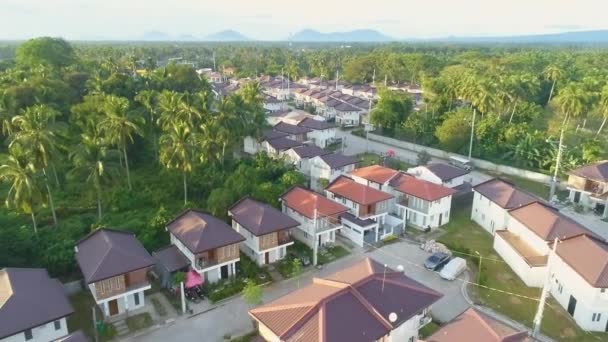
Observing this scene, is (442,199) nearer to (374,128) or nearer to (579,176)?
(579,176)

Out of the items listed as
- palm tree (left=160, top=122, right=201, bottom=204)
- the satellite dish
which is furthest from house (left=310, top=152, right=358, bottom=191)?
the satellite dish

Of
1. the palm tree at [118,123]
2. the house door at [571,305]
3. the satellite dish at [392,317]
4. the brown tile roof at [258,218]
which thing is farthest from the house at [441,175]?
the palm tree at [118,123]

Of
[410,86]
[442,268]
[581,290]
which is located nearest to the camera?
[581,290]

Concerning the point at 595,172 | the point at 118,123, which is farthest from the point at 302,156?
the point at 595,172

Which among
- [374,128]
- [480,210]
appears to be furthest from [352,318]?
[374,128]

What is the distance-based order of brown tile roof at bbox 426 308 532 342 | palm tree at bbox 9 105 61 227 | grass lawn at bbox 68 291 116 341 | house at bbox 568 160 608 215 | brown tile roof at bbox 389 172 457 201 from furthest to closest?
house at bbox 568 160 608 215, brown tile roof at bbox 389 172 457 201, palm tree at bbox 9 105 61 227, grass lawn at bbox 68 291 116 341, brown tile roof at bbox 426 308 532 342

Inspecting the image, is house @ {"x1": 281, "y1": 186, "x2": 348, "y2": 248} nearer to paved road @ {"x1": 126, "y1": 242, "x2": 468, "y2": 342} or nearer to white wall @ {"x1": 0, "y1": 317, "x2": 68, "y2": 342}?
paved road @ {"x1": 126, "y1": 242, "x2": 468, "y2": 342}

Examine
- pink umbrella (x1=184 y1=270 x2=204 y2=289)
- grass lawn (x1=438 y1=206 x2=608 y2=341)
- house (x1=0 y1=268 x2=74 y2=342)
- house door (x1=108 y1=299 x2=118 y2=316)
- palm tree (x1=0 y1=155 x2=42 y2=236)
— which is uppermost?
palm tree (x1=0 y1=155 x2=42 y2=236)
